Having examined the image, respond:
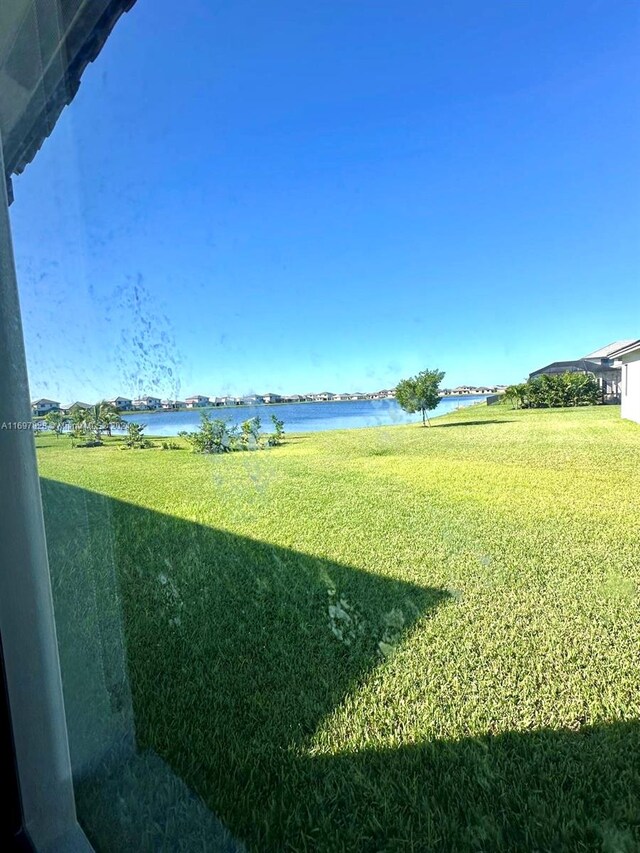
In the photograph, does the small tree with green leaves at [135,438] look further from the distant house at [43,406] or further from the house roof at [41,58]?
the house roof at [41,58]

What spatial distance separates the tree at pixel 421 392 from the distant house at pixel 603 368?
0.19 m

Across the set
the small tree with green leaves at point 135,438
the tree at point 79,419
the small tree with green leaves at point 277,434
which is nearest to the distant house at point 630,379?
the small tree with green leaves at point 277,434

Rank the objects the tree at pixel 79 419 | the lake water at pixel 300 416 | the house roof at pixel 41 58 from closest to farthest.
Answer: the house roof at pixel 41 58
the lake water at pixel 300 416
the tree at pixel 79 419

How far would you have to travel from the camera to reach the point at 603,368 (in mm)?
655

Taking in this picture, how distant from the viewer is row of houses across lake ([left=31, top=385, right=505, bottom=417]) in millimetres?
998

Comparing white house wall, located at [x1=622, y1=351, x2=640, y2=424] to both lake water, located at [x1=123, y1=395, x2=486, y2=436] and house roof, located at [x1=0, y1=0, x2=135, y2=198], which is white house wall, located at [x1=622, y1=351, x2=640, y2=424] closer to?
lake water, located at [x1=123, y1=395, x2=486, y2=436]

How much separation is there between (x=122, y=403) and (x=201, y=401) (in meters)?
0.23

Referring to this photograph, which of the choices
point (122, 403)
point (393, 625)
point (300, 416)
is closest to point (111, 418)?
point (122, 403)

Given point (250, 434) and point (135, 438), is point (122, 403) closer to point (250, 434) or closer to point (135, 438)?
point (135, 438)

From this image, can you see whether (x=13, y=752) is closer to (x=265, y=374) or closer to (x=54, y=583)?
(x=54, y=583)

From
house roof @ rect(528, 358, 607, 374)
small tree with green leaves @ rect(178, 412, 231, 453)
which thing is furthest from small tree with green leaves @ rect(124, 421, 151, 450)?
house roof @ rect(528, 358, 607, 374)

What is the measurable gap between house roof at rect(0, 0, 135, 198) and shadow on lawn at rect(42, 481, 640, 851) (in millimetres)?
750

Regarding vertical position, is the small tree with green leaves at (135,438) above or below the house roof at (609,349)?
below

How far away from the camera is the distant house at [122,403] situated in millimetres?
1192
